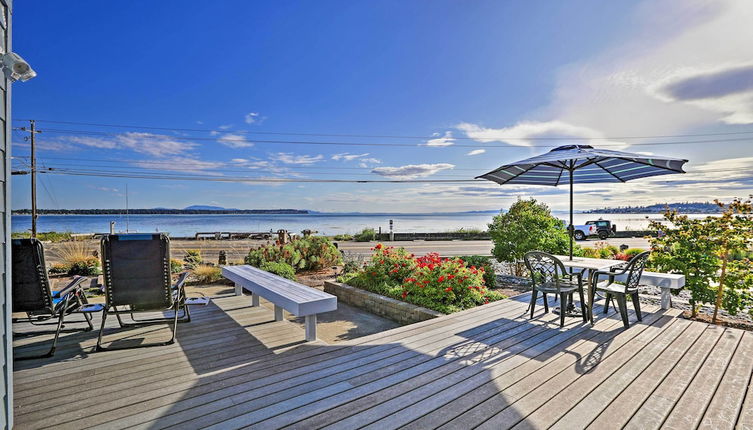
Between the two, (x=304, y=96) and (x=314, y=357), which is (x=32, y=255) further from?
(x=304, y=96)

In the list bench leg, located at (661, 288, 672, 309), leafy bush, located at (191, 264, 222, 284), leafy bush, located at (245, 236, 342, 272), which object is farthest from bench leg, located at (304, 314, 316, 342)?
leafy bush, located at (245, 236, 342, 272)

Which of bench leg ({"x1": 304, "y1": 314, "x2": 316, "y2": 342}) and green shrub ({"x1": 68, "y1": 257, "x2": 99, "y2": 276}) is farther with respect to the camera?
green shrub ({"x1": 68, "y1": 257, "x2": 99, "y2": 276})

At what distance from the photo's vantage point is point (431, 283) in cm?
483

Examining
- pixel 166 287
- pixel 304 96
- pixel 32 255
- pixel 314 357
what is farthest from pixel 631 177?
pixel 304 96

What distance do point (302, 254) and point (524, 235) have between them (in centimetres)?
519

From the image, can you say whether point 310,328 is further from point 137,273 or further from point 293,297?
point 137,273

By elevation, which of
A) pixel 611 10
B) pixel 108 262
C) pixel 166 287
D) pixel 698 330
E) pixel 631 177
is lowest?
pixel 698 330

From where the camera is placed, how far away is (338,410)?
2000mm

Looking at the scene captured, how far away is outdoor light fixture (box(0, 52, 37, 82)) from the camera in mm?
1564

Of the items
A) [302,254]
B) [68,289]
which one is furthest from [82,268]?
[68,289]

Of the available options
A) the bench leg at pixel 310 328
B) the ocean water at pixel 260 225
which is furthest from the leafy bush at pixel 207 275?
the ocean water at pixel 260 225

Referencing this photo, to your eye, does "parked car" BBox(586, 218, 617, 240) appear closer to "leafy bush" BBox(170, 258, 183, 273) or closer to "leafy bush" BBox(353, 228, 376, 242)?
"leafy bush" BBox(353, 228, 376, 242)

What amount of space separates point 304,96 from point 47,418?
17.5 meters

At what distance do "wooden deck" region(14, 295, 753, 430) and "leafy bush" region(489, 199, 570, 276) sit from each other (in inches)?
143
